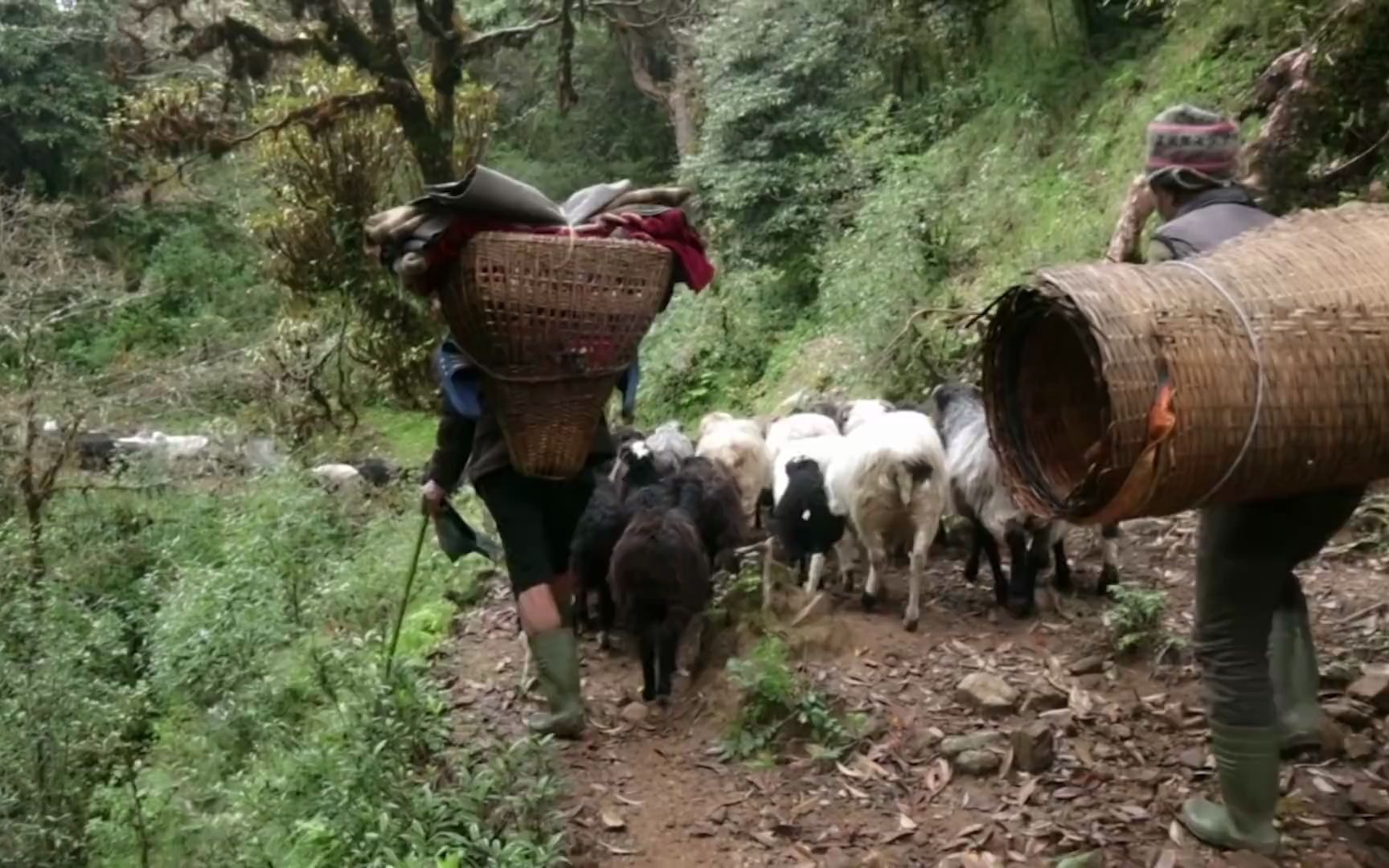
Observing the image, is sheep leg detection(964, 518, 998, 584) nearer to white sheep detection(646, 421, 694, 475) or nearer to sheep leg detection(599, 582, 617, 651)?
white sheep detection(646, 421, 694, 475)

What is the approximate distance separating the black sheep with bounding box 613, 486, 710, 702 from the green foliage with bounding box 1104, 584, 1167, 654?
1942 millimetres

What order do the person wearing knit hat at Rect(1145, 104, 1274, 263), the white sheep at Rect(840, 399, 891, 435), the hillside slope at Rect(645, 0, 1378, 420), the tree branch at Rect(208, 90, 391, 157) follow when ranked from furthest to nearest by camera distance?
the hillside slope at Rect(645, 0, 1378, 420), the tree branch at Rect(208, 90, 391, 157), the white sheep at Rect(840, 399, 891, 435), the person wearing knit hat at Rect(1145, 104, 1274, 263)

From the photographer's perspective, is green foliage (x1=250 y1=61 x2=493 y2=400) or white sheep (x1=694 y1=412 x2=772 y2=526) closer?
white sheep (x1=694 y1=412 x2=772 y2=526)

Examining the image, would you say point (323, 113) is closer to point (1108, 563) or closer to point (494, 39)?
point (494, 39)

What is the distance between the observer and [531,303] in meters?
4.28

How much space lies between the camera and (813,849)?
4.62 meters

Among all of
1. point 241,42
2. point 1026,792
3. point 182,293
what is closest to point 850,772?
point 1026,792

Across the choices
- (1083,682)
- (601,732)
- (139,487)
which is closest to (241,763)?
(601,732)

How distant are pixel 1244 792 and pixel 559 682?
2.69 metres

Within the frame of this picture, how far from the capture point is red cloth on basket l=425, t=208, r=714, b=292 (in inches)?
170

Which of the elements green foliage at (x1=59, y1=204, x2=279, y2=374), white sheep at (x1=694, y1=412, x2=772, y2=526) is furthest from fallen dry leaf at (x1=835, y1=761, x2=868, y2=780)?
green foliage at (x1=59, y1=204, x2=279, y2=374)

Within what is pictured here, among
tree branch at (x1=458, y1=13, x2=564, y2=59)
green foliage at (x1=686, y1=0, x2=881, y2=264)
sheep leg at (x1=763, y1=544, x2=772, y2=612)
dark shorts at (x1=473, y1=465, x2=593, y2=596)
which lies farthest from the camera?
green foliage at (x1=686, y1=0, x2=881, y2=264)

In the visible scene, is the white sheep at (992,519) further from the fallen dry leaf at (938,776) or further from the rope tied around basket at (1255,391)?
the rope tied around basket at (1255,391)

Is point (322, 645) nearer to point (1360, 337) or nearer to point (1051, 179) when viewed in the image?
point (1360, 337)
